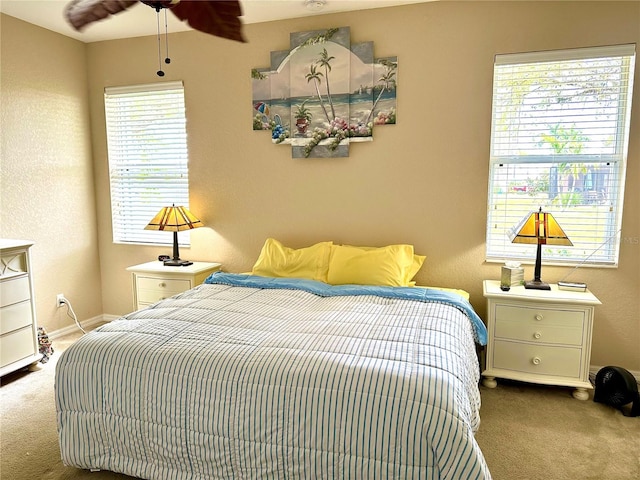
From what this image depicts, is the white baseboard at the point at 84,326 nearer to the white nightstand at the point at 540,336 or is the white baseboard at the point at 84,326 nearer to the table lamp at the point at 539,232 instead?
the white nightstand at the point at 540,336

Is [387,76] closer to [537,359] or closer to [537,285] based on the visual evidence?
[537,285]

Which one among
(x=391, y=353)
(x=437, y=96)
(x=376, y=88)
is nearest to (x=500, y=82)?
(x=437, y=96)

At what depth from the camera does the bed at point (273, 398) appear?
5.05 ft

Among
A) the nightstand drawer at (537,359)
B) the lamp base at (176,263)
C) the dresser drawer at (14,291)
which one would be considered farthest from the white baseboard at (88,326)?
the lamp base at (176,263)

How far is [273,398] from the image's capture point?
1672 mm

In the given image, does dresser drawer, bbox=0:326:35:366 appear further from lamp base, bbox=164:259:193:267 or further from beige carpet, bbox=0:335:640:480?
lamp base, bbox=164:259:193:267

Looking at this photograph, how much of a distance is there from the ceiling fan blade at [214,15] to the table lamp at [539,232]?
2671 mm

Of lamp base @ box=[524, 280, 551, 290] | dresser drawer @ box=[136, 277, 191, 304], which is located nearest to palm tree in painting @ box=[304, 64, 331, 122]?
dresser drawer @ box=[136, 277, 191, 304]

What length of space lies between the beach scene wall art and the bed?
1611mm

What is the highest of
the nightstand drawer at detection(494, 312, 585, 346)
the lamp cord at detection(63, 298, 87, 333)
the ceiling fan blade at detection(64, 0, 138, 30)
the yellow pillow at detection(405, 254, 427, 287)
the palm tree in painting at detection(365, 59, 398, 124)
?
the palm tree in painting at detection(365, 59, 398, 124)

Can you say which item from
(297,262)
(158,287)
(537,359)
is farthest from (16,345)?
(537,359)

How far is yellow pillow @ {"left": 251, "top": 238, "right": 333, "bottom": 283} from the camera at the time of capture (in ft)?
Result: 10.8

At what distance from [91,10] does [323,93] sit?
2.90 m

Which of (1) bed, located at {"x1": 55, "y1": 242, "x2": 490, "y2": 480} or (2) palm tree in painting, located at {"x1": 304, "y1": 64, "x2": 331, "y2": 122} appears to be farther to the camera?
(2) palm tree in painting, located at {"x1": 304, "y1": 64, "x2": 331, "y2": 122}
